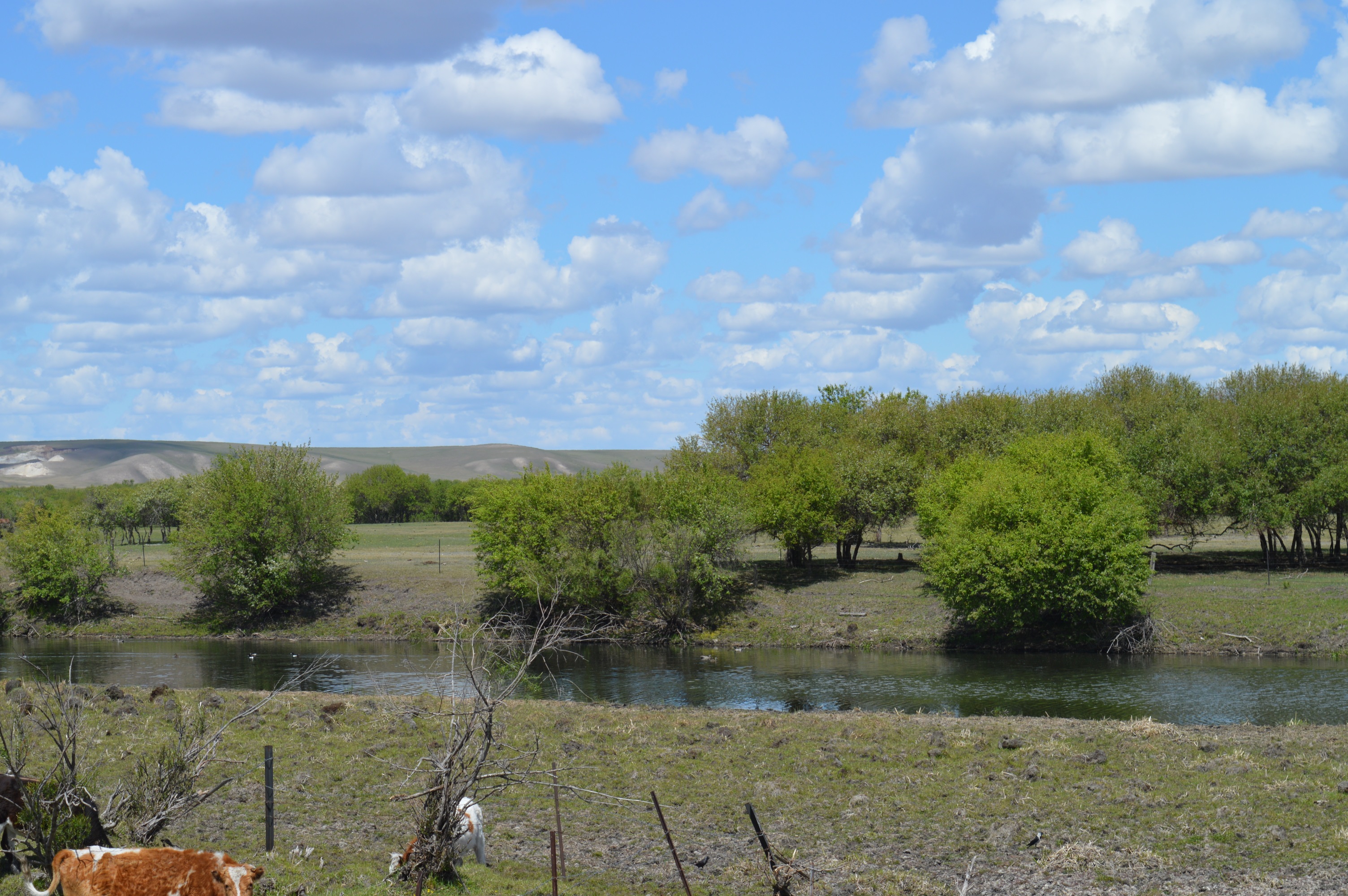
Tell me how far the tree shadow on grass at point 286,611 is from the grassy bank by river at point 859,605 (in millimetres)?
505

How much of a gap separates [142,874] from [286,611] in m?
59.9

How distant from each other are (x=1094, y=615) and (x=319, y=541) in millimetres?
47168

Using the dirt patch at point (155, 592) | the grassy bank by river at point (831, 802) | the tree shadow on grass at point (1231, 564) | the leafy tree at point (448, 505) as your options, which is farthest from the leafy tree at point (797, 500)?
the leafy tree at point (448, 505)

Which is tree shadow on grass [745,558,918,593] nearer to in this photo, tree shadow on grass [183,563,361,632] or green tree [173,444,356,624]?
tree shadow on grass [183,563,361,632]

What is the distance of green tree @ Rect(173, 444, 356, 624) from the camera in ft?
217

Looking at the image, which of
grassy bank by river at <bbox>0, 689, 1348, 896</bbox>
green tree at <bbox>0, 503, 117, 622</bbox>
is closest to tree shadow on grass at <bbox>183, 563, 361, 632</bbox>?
green tree at <bbox>0, 503, 117, 622</bbox>

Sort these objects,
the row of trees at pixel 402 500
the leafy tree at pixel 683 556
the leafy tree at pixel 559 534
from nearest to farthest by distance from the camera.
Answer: the leafy tree at pixel 683 556, the leafy tree at pixel 559 534, the row of trees at pixel 402 500

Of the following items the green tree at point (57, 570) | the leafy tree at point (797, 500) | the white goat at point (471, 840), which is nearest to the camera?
the white goat at point (471, 840)

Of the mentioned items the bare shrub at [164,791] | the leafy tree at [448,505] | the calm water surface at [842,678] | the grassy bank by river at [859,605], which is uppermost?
the leafy tree at [448,505]

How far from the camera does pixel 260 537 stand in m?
67.2

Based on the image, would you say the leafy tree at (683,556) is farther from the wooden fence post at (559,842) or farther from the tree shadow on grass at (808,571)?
the wooden fence post at (559,842)

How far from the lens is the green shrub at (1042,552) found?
49.9 m

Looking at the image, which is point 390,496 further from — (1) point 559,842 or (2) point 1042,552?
(1) point 559,842

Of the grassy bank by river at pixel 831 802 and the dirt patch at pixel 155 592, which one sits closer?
the grassy bank by river at pixel 831 802
